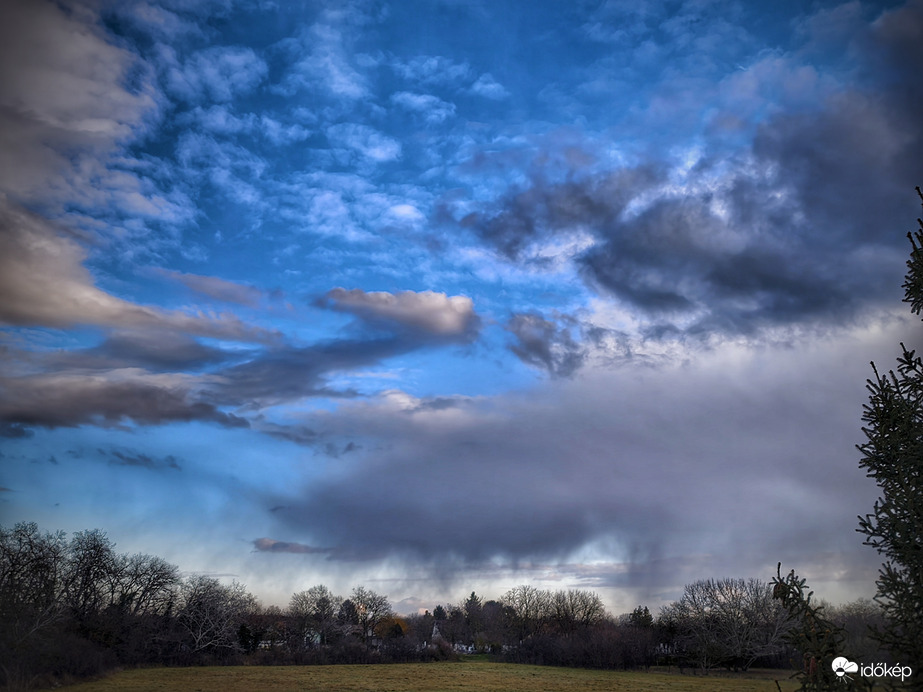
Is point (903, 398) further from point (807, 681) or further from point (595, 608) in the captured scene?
point (595, 608)

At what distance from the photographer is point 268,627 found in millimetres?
91188

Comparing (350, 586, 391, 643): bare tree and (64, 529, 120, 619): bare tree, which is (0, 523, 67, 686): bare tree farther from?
(350, 586, 391, 643): bare tree

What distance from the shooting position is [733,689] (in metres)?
52.5

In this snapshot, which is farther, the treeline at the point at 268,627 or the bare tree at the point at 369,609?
the bare tree at the point at 369,609

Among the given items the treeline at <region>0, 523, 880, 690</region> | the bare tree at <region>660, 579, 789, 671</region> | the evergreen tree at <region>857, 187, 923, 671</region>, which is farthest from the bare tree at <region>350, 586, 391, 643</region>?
the evergreen tree at <region>857, 187, 923, 671</region>

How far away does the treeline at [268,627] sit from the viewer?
181ft

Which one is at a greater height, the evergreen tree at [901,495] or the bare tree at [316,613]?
the evergreen tree at [901,495]

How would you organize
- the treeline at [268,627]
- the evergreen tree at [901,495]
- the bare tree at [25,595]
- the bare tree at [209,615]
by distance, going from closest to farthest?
the evergreen tree at [901,495], the bare tree at [25,595], the treeline at [268,627], the bare tree at [209,615]

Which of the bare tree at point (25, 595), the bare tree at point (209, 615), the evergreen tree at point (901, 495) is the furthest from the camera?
the bare tree at point (209, 615)

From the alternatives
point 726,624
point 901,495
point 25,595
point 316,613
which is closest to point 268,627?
point 316,613

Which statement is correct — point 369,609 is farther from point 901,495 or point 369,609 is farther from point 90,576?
point 901,495

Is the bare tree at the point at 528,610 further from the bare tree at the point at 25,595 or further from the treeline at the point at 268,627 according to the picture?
the bare tree at the point at 25,595

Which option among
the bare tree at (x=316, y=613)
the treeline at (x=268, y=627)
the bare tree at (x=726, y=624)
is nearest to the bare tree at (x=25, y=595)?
the treeline at (x=268, y=627)

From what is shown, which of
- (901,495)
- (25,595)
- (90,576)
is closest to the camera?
(901,495)
